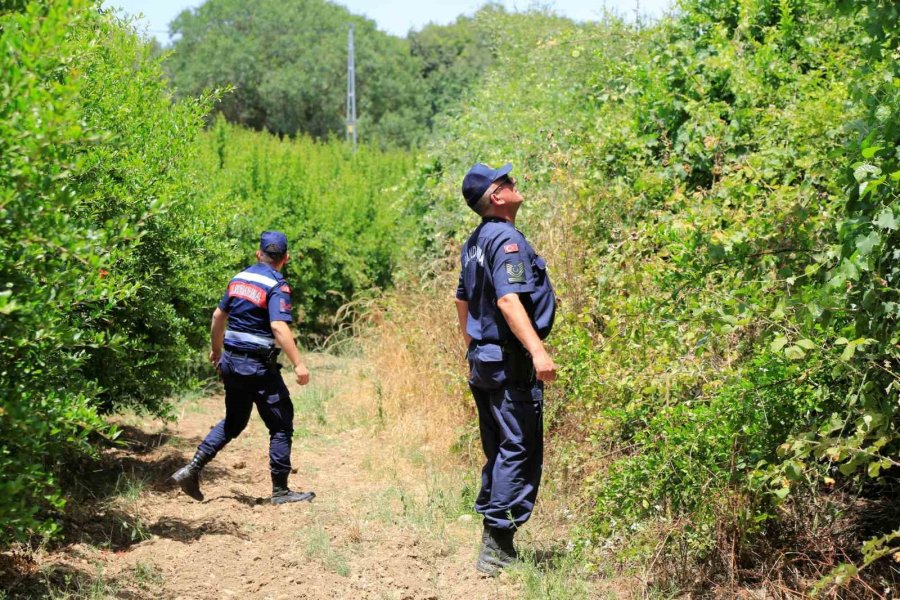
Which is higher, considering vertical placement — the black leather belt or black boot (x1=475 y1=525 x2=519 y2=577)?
the black leather belt

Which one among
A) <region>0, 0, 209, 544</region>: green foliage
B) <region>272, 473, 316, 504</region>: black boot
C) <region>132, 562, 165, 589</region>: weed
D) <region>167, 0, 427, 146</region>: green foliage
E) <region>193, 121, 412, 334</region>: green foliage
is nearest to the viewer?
<region>0, 0, 209, 544</region>: green foliage

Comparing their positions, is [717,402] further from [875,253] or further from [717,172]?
[717,172]

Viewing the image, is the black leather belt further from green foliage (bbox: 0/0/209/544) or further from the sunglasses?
the sunglasses

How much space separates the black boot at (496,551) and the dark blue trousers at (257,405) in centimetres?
Result: 190

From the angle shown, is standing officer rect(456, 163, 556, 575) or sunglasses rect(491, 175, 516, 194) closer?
standing officer rect(456, 163, 556, 575)

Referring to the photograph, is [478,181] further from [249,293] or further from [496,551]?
[249,293]

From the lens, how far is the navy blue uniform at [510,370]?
16.5 ft

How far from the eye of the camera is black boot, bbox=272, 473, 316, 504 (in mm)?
6660

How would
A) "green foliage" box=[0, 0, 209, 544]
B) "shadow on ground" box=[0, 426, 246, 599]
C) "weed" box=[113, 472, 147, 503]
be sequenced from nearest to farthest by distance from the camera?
1. "green foliage" box=[0, 0, 209, 544]
2. "shadow on ground" box=[0, 426, 246, 599]
3. "weed" box=[113, 472, 147, 503]

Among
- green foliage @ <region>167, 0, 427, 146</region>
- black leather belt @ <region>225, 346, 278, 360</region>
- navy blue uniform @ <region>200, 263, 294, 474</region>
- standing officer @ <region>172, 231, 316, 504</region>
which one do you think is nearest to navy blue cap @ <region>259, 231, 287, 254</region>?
standing officer @ <region>172, 231, 316, 504</region>

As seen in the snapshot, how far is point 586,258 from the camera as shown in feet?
Answer: 22.0

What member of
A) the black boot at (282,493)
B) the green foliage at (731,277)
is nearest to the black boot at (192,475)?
the black boot at (282,493)

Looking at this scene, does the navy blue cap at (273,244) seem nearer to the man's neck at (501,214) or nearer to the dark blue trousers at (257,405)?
the dark blue trousers at (257,405)

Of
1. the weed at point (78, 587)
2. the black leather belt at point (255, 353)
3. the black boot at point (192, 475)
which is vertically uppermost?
the black leather belt at point (255, 353)
